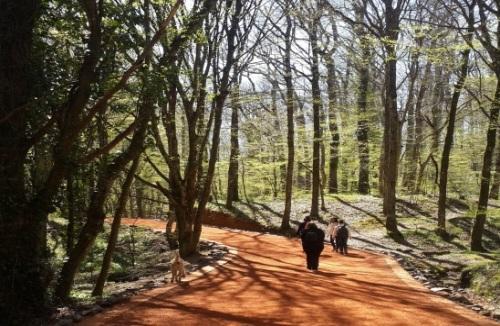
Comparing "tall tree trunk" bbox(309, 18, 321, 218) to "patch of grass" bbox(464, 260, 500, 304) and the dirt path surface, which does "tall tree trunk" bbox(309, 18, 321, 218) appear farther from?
"patch of grass" bbox(464, 260, 500, 304)

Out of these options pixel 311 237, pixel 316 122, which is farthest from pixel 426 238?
pixel 311 237

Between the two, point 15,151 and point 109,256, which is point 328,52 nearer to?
point 109,256

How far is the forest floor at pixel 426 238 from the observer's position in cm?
1183

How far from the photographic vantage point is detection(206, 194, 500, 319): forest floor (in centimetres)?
1183

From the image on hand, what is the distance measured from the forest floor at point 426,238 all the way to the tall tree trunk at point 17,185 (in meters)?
7.85

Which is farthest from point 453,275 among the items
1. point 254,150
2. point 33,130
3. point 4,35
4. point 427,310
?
point 254,150

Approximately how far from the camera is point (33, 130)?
9.27 meters

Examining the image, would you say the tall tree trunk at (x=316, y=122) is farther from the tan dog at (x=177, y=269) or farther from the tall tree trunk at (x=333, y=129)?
the tan dog at (x=177, y=269)

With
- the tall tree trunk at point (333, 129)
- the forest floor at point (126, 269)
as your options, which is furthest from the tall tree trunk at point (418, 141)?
the forest floor at point (126, 269)

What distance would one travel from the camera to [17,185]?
842cm

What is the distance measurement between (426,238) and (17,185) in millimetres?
17195

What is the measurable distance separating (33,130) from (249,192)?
3850 centimetres

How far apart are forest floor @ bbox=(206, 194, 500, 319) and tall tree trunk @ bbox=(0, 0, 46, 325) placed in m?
7.85

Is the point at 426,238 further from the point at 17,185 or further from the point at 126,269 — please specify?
the point at 17,185
